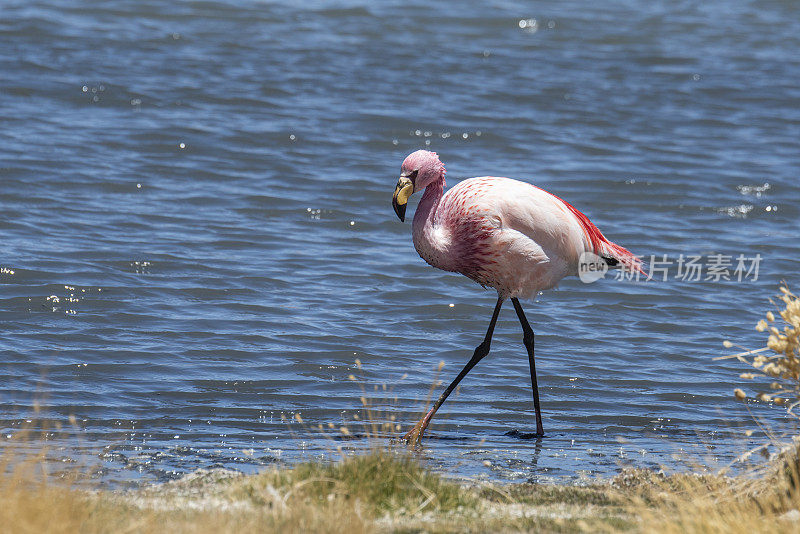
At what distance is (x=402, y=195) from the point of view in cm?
637

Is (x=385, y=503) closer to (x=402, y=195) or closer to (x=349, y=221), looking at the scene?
(x=402, y=195)

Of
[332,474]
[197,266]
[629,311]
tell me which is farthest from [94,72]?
[332,474]

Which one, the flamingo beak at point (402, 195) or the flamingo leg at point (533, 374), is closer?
the flamingo beak at point (402, 195)

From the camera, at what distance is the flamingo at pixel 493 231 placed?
21.1ft

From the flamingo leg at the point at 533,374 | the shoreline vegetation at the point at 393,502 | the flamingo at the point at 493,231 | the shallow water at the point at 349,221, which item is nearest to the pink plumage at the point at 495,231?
the flamingo at the point at 493,231

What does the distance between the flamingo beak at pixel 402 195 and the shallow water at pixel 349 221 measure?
1.15 metres

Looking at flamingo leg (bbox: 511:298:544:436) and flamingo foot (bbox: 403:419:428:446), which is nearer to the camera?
flamingo foot (bbox: 403:419:428:446)

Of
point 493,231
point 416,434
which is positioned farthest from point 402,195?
point 416,434

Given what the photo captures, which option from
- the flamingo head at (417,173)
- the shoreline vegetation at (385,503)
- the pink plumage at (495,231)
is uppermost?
the flamingo head at (417,173)

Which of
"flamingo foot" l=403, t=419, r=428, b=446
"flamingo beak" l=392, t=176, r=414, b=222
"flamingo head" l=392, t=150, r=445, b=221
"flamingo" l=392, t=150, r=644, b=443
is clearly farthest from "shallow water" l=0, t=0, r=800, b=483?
"flamingo head" l=392, t=150, r=445, b=221

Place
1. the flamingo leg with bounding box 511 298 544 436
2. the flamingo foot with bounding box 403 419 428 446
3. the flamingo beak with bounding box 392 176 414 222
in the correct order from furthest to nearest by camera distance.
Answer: the flamingo leg with bounding box 511 298 544 436
the flamingo beak with bounding box 392 176 414 222
the flamingo foot with bounding box 403 419 428 446

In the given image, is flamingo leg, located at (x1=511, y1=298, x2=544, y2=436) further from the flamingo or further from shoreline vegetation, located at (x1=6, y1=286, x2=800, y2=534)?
shoreline vegetation, located at (x1=6, y1=286, x2=800, y2=534)

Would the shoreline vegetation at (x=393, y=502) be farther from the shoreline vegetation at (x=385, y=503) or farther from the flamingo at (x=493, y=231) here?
the flamingo at (x=493, y=231)

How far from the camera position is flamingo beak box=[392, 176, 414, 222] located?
6.35 metres
